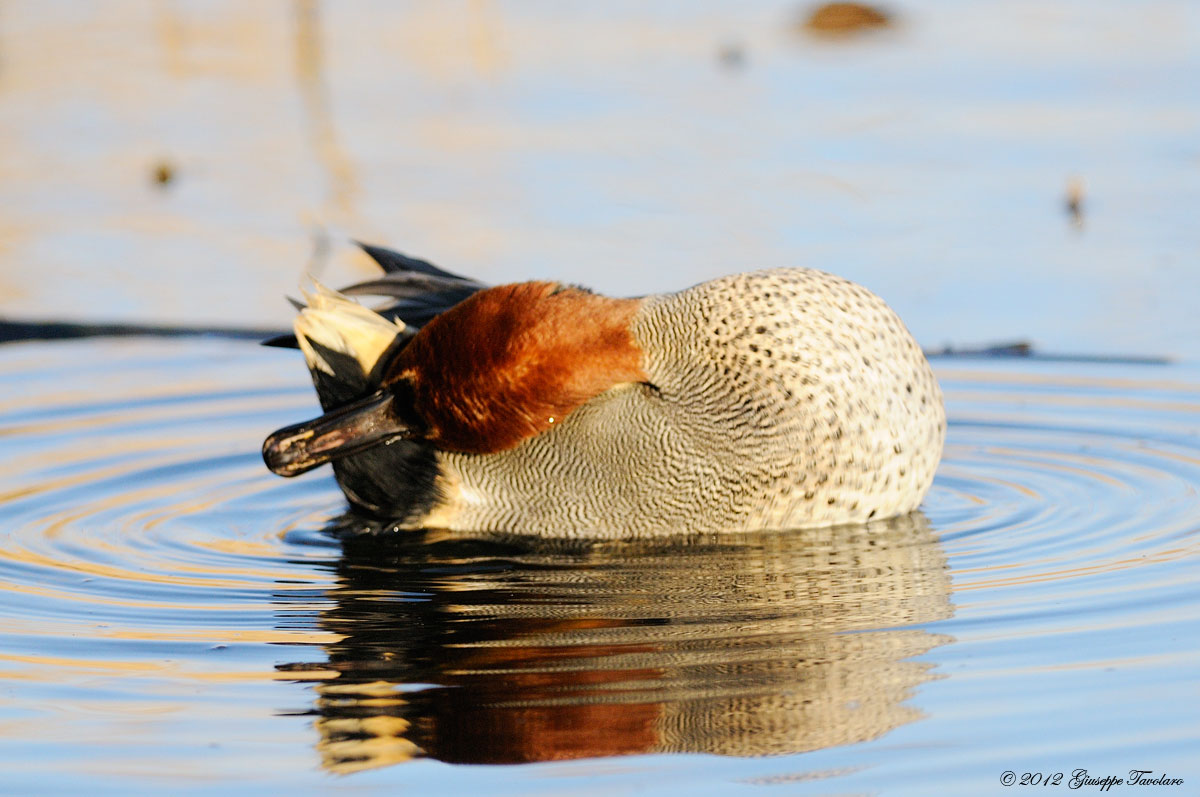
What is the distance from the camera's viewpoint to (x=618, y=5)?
50.0 feet

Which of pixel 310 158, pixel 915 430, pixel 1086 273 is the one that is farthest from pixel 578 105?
pixel 915 430

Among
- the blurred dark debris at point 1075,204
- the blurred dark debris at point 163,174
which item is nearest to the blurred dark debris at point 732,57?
the blurred dark debris at point 1075,204

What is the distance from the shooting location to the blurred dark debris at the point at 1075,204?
381 inches

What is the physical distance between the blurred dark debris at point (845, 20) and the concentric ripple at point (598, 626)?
787 cm

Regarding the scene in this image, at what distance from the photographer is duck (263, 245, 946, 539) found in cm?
562

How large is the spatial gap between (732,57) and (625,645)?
30.4ft

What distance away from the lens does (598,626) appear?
495 centimetres

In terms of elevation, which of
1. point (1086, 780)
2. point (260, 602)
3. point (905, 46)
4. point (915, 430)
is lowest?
point (1086, 780)

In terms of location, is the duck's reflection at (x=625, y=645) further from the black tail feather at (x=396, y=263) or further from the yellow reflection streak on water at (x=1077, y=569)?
the black tail feather at (x=396, y=263)

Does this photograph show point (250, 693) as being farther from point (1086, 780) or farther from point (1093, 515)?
point (1093, 515)

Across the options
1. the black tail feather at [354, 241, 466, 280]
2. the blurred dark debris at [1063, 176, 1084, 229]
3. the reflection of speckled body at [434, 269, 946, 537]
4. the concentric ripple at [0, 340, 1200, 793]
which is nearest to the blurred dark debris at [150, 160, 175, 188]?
the concentric ripple at [0, 340, 1200, 793]

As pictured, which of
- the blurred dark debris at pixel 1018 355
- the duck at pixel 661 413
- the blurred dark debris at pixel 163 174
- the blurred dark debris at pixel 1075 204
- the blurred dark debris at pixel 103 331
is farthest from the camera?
the blurred dark debris at pixel 163 174

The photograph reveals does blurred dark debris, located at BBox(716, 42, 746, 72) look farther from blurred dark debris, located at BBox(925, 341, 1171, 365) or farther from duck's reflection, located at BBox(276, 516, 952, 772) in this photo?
duck's reflection, located at BBox(276, 516, 952, 772)

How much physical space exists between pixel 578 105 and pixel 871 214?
10.0 feet
